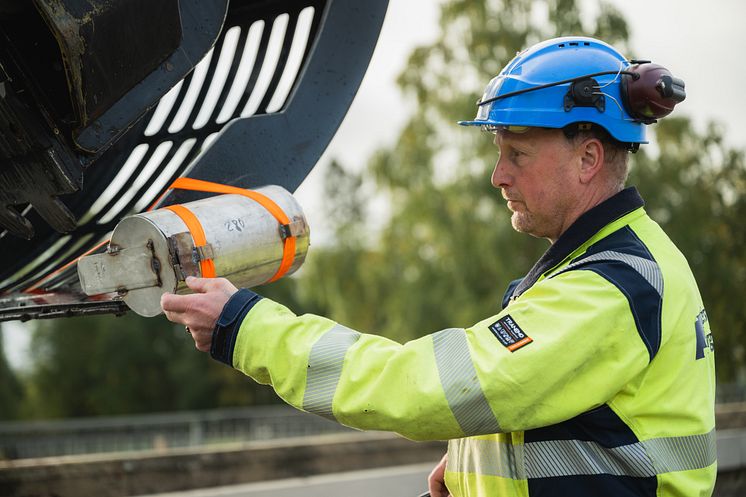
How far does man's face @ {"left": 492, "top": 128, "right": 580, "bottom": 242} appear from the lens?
222 cm

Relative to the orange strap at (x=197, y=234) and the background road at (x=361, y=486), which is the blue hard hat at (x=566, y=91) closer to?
the orange strap at (x=197, y=234)

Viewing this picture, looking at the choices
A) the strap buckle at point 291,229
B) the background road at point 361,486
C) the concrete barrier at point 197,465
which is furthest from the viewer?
the background road at point 361,486

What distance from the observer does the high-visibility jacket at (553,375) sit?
1842 millimetres

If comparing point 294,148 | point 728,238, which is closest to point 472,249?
point 728,238

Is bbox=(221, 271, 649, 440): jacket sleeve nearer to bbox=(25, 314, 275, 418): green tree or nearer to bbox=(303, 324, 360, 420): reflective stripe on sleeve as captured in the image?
bbox=(303, 324, 360, 420): reflective stripe on sleeve

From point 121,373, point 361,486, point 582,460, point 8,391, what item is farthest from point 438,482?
point 121,373

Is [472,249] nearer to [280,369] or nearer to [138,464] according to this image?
[138,464]

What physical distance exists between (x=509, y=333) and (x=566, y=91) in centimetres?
66

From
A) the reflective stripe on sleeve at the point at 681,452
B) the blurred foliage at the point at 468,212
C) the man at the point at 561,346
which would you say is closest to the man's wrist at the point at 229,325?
the man at the point at 561,346

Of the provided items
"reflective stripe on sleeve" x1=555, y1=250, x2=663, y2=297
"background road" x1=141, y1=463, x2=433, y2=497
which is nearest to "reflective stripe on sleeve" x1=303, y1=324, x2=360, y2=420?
"reflective stripe on sleeve" x1=555, y1=250, x2=663, y2=297

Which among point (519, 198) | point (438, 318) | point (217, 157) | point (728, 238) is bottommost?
point (438, 318)

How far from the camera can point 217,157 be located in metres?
2.55

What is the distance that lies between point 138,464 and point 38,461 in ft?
2.01

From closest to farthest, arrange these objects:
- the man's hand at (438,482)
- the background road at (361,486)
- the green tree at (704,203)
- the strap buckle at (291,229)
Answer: the strap buckle at (291,229) → the man's hand at (438,482) → the background road at (361,486) → the green tree at (704,203)
